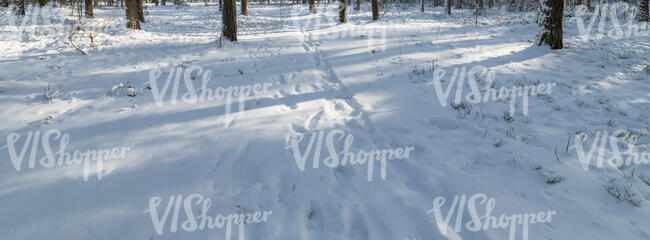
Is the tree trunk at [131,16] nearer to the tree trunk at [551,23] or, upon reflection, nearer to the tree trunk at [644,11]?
the tree trunk at [551,23]

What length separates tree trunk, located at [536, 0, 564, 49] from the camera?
8443 millimetres

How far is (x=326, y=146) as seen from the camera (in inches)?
152

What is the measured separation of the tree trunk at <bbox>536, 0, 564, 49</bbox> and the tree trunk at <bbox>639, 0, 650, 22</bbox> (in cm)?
971

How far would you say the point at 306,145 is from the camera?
387 centimetres

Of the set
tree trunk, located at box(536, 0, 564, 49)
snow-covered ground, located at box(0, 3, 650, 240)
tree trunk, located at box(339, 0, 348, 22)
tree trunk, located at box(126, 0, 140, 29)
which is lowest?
snow-covered ground, located at box(0, 3, 650, 240)

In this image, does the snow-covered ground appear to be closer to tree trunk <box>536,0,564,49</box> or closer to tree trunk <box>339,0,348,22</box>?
tree trunk <box>536,0,564,49</box>

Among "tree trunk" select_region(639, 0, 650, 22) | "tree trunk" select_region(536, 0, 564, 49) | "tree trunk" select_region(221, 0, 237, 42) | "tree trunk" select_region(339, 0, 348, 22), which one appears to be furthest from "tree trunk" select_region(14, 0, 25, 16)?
"tree trunk" select_region(639, 0, 650, 22)

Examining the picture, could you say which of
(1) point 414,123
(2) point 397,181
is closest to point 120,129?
A: (2) point 397,181

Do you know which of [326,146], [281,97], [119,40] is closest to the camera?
[326,146]

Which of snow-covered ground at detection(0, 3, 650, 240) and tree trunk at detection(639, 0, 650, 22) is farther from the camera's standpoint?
tree trunk at detection(639, 0, 650, 22)

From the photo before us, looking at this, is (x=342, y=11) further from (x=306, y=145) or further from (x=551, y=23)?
(x=306, y=145)

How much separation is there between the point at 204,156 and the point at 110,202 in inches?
40.6

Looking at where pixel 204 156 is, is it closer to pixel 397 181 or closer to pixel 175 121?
pixel 175 121

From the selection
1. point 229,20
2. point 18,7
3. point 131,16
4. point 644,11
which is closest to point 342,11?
point 229,20
